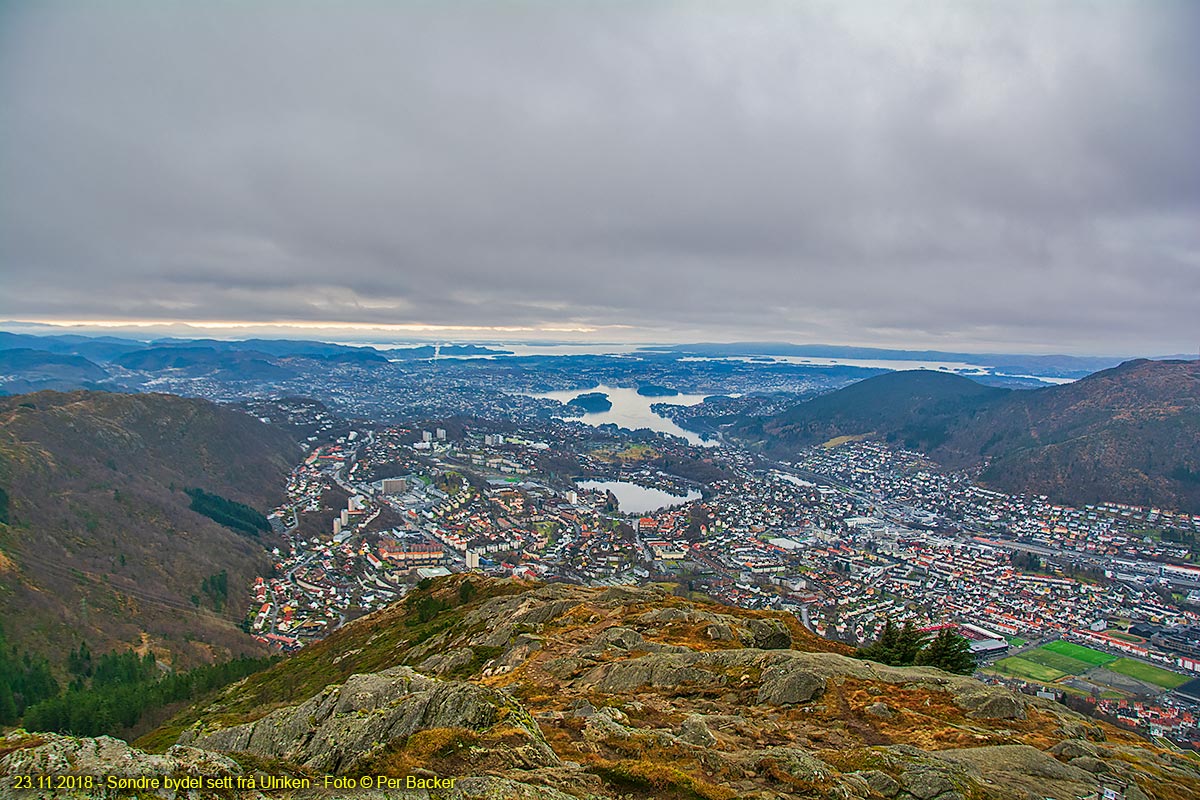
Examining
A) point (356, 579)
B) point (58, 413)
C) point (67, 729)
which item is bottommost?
point (356, 579)

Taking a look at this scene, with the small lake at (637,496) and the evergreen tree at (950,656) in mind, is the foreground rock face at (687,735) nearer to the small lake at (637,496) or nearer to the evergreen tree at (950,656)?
the evergreen tree at (950,656)

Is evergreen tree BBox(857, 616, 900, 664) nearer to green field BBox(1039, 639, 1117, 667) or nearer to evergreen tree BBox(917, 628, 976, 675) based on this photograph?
evergreen tree BBox(917, 628, 976, 675)

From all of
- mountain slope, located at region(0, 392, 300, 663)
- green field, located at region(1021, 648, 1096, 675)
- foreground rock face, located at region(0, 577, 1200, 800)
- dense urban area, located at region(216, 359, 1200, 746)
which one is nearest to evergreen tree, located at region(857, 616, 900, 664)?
foreground rock face, located at region(0, 577, 1200, 800)

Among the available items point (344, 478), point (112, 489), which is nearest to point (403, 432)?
point (344, 478)

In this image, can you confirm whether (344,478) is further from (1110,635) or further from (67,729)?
(1110,635)

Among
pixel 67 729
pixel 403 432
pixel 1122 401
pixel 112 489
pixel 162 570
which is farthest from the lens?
pixel 403 432

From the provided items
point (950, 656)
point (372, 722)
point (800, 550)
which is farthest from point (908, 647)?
point (800, 550)

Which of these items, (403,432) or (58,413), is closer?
(58,413)
